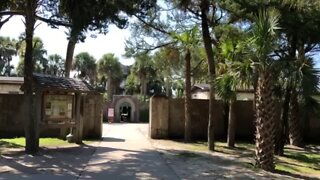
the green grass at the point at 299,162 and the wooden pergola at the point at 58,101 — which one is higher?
the wooden pergola at the point at 58,101

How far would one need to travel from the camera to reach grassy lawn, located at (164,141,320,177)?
14.4m

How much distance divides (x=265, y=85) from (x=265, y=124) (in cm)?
117

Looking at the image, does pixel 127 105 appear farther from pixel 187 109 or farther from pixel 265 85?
pixel 265 85

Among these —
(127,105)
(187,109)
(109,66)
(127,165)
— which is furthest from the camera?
(109,66)

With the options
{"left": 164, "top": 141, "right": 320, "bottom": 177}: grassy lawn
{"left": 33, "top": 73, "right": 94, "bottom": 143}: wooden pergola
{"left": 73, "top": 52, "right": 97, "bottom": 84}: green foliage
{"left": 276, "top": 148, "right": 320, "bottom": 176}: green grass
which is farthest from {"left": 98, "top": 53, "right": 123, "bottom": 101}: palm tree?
{"left": 276, "top": 148, "right": 320, "bottom": 176}: green grass

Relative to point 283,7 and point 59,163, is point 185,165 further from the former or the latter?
point 283,7

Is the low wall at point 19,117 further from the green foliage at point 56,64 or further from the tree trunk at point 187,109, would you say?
the green foliage at point 56,64

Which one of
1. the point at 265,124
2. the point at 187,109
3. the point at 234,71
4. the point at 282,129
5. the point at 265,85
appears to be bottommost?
the point at 282,129

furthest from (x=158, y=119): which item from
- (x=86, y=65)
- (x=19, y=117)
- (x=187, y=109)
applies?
(x=86, y=65)

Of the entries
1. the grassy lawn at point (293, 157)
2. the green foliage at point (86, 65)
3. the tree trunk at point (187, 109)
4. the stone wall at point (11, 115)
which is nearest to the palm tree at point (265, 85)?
the grassy lawn at point (293, 157)

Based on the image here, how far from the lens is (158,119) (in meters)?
23.4

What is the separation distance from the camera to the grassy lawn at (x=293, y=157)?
47.2 feet

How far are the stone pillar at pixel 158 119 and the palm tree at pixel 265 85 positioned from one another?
1009 centimetres

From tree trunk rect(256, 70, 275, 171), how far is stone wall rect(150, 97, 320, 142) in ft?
33.5
